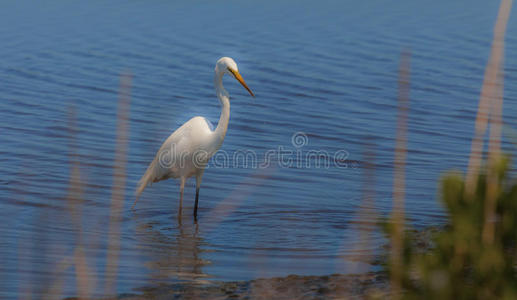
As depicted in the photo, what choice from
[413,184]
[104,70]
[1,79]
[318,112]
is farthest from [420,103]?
[1,79]

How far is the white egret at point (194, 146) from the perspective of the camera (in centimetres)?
708

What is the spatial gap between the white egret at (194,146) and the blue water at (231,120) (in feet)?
1.05

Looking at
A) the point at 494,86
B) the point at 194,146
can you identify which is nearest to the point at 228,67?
the point at 194,146

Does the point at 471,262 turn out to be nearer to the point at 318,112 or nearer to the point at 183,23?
the point at 318,112

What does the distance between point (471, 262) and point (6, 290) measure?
A: 2824 millimetres

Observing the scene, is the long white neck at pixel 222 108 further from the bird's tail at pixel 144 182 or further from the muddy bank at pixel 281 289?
the muddy bank at pixel 281 289

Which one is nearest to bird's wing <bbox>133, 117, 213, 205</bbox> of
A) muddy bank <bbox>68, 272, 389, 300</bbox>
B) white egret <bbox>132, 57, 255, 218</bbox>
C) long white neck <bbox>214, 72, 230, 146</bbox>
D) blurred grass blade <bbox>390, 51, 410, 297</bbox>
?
white egret <bbox>132, 57, 255, 218</bbox>

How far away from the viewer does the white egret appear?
7.08m

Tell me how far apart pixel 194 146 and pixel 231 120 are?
10.0 feet

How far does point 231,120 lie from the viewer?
1024 cm

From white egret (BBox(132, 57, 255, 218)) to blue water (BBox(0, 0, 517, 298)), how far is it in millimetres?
321

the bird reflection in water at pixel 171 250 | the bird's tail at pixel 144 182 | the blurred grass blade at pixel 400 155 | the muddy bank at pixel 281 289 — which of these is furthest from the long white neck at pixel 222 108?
the blurred grass blade at pixel 400 155

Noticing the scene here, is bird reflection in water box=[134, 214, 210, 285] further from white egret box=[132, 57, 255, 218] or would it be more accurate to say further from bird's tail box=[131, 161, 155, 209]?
white egret box=[132, 57, 255, 218]

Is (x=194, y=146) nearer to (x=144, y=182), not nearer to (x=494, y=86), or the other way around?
(x=144, y=182)
